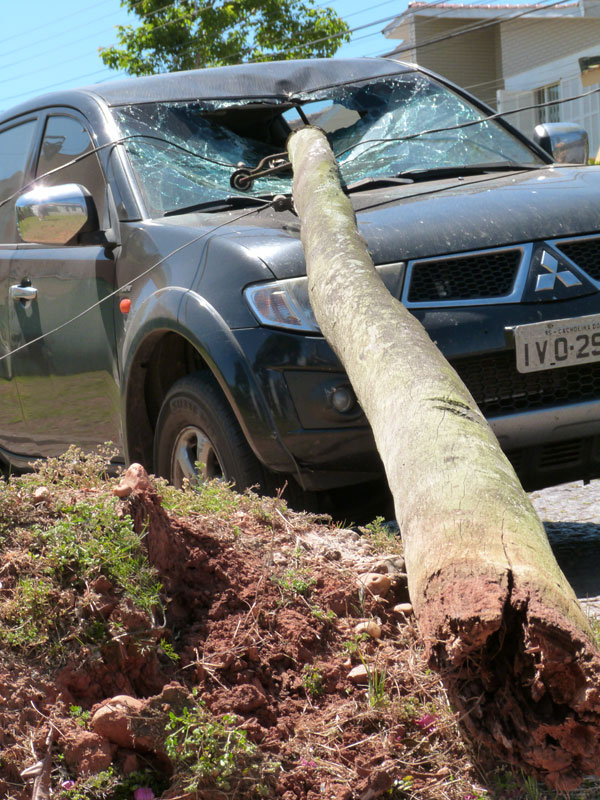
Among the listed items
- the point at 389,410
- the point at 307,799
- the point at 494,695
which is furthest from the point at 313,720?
the point at 389,410

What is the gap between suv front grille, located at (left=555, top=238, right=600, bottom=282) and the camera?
3992 mm

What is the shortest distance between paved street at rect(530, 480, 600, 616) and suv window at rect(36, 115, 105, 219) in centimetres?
258

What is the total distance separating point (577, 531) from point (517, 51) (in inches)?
898

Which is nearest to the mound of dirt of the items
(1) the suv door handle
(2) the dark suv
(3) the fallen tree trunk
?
(3) the fallen tree trunk

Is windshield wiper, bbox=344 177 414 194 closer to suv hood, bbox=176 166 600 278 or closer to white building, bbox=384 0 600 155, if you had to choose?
suv hood, bbox=176 166 600 278

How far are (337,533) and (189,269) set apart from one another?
49.7 inches

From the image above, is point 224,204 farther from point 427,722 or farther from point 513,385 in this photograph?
point 427,722

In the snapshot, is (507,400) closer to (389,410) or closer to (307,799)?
(389,410)

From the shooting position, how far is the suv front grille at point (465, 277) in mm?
3850

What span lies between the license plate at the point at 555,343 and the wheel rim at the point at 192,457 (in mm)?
1163

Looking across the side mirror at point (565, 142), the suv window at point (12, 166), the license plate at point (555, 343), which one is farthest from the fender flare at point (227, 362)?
the side mirror at point (565, 142)

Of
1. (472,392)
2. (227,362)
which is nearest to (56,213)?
(227,362)

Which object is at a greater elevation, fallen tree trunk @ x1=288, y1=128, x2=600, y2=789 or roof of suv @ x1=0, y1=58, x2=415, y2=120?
roof of suv @ x1=0, y1=58, x2=415, y2=120

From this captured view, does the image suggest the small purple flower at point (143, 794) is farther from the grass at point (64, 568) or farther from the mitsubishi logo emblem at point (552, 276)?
the mitsubishi logo emblem at point (552, 276)
